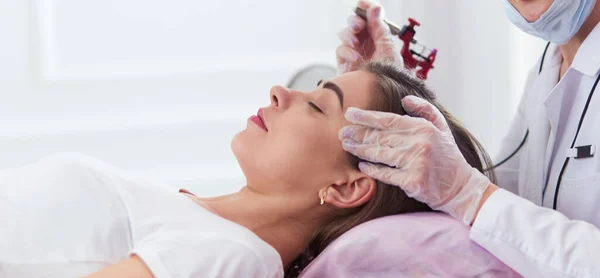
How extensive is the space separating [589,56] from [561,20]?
0.10m

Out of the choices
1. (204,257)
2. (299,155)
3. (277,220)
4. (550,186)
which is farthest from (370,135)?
(550,186)

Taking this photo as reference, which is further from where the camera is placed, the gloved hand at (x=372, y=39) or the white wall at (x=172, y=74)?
the white wall at (x=172, y=74)

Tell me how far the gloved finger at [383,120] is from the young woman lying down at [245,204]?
71 mm

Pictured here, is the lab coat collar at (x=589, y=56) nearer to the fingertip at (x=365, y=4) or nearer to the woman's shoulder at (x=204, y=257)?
the fingertip at (x=365, y=4)

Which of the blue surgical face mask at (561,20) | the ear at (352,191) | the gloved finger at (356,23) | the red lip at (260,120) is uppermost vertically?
the blue surgical face mask at (561,20)

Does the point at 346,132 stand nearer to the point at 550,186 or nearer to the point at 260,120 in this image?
the point at 260,120

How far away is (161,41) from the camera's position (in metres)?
2.37

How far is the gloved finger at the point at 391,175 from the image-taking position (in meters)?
1.20

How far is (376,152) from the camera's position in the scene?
124cm

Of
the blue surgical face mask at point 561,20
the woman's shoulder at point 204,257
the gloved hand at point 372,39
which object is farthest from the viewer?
the gloved hand at point 372,39

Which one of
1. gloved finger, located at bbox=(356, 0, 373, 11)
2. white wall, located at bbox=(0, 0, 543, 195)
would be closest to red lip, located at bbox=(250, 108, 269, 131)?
gloved finger, located at bbox=(356, 0, 373, 11)

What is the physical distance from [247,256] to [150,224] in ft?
0.63

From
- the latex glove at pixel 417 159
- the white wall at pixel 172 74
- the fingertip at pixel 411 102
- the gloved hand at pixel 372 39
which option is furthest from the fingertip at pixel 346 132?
the white wall at pixel 172 74

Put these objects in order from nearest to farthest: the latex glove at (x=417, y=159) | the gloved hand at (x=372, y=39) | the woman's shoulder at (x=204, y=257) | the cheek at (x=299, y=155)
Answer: the woman's shoulder at (x=204, y=257)
the latex glove at (x=417, y=159)
the cheek at (x=299, y=155)
the gloved hand at (x=372, y=39)
